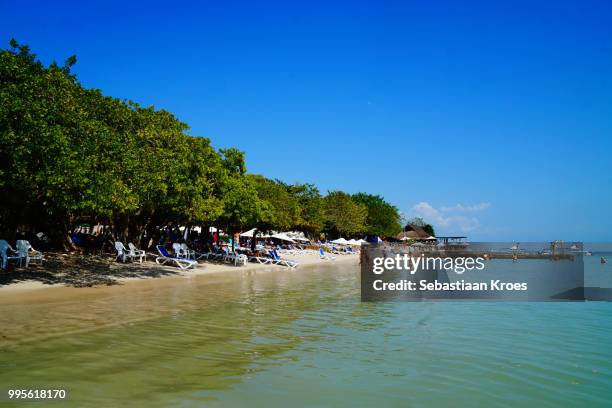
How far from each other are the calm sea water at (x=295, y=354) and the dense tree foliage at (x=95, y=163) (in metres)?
3.54

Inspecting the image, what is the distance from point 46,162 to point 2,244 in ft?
17.8

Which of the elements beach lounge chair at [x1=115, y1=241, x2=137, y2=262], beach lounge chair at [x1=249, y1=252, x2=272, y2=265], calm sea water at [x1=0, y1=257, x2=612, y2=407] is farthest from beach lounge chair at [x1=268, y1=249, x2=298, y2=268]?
calm sea water at [x1=0, y1=257, x2=612, y2=407]

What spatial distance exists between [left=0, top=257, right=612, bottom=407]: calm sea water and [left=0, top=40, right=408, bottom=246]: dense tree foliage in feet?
11.6

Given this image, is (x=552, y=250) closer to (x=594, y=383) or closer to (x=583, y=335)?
(x=583, y=335)

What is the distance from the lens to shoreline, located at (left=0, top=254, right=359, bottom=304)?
47.2 ft

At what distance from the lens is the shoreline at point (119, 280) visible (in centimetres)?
1440

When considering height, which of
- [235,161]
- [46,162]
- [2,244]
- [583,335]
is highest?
[235,161]

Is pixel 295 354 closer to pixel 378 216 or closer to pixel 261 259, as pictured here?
pixel 261 259

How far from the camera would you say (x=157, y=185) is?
65.9ft

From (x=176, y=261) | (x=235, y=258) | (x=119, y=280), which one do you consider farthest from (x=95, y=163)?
(x=235, y=258)

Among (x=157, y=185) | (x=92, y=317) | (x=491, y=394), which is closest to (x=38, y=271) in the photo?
(x=157, y=185)

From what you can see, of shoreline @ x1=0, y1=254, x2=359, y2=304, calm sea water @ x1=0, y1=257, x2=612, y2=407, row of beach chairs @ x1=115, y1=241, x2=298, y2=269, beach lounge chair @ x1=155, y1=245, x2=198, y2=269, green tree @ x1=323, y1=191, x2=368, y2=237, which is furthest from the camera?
green tree @ x1=323, y1=191, x2=368, y2=237

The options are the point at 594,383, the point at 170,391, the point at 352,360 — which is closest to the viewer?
the point at 170,391

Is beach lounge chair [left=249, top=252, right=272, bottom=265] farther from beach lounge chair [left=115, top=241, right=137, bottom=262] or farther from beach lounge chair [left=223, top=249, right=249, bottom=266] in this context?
beach lounge chair [left=115, top=241, right=137, bottom=262]
